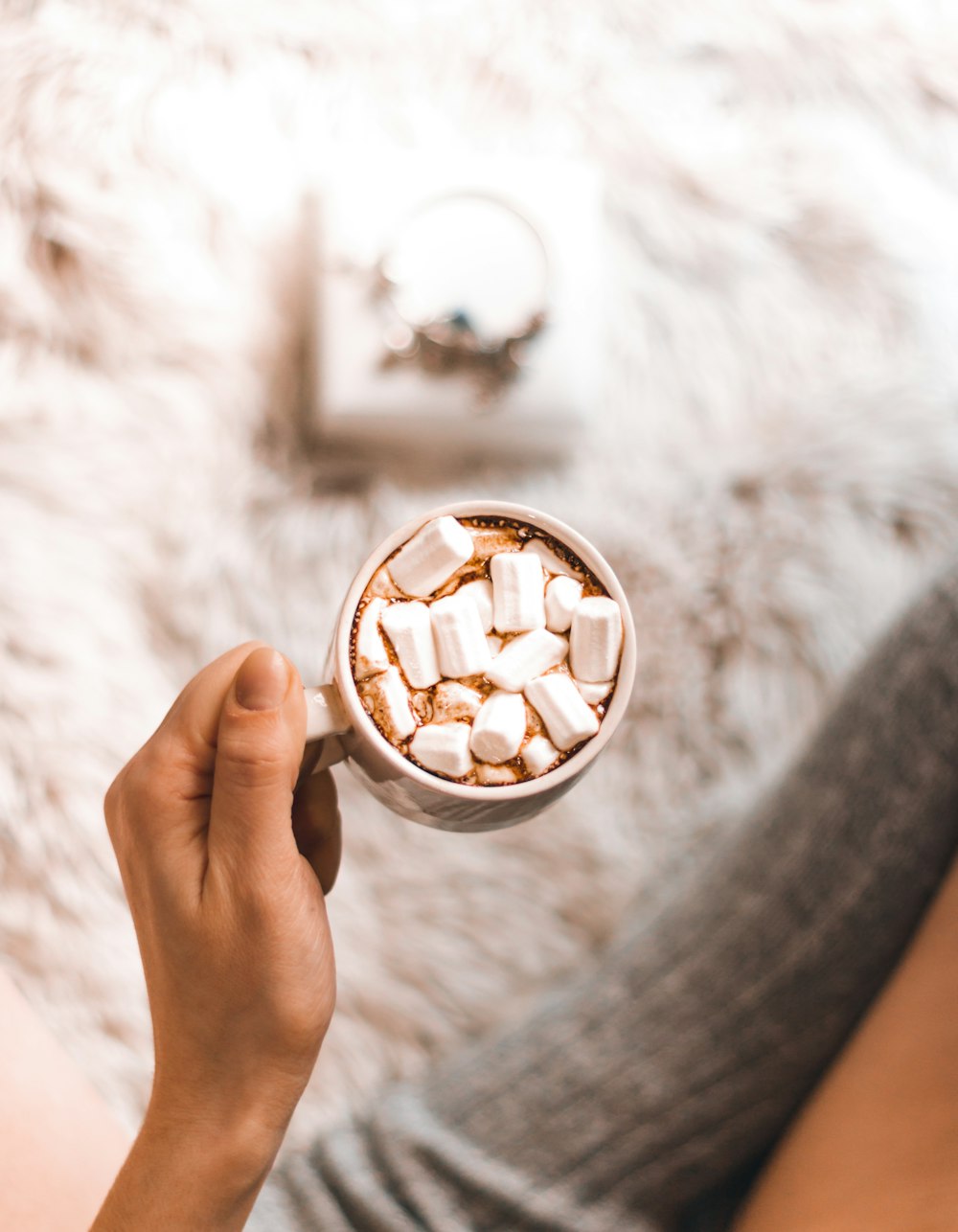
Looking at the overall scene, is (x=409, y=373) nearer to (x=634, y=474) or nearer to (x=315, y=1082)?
(x=634, y=474)

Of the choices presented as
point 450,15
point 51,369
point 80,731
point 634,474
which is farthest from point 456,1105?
point 450,15

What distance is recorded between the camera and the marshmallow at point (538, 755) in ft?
1.33

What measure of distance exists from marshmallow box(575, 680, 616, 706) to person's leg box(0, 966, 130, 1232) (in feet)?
1.45

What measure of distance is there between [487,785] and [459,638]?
6cm

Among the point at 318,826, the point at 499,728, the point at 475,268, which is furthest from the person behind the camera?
the point at 475,268

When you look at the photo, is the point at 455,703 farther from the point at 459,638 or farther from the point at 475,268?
the point at 475,268

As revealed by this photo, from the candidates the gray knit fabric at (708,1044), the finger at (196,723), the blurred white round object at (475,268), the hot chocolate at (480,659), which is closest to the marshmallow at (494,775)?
the hot chocolate at (480,659)

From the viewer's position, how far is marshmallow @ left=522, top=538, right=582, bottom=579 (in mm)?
423

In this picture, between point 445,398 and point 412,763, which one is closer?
point 412,763

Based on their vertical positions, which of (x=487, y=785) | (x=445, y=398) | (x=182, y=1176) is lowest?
(x=182, y=1176)

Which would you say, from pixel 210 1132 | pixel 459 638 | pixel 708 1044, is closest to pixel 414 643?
pixel 459 638

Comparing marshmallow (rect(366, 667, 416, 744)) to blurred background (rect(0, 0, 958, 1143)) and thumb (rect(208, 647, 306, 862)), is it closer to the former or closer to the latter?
thumb (rect(208, 647, 306, 862))

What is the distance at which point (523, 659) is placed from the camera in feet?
1.34

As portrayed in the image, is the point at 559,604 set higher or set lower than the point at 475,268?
lower
